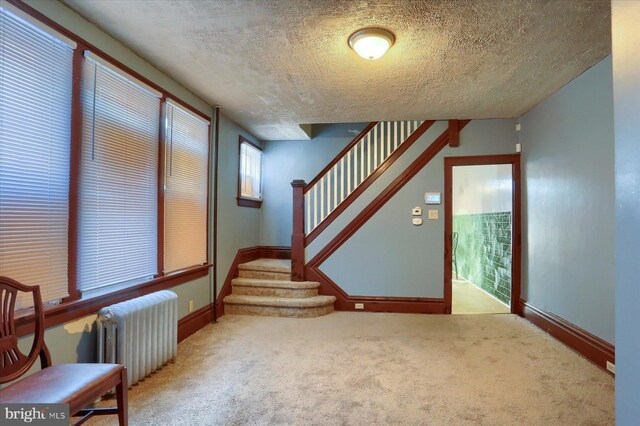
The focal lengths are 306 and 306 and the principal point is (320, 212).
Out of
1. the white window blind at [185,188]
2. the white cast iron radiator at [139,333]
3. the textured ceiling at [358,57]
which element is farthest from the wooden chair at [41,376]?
the textured ceiling at [358,57]

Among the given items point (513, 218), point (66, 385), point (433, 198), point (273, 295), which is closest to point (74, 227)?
point (66, 385)

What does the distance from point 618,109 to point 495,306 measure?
14.0 ft

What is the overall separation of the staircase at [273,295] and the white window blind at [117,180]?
1626mm

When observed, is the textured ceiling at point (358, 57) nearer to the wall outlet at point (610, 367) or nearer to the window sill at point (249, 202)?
the window sill at point (249, 202)

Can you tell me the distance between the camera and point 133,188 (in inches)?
103

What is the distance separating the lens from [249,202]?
16.7 ft

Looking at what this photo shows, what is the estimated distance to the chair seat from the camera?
1.37 m

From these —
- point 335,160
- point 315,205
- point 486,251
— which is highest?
point 335,160

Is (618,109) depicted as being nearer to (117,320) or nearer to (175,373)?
(117,320)

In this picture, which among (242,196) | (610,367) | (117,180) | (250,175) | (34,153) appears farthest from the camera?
(250,175)

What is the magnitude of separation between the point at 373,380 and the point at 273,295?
2210 millimetres

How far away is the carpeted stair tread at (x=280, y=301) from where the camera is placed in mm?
4121

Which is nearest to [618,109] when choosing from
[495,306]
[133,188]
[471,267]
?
[133,188]

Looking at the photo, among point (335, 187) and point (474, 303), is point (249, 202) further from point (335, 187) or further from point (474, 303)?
point (474, 303)
